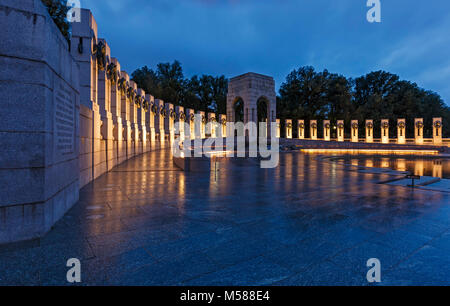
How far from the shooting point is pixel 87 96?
1276 centimetres

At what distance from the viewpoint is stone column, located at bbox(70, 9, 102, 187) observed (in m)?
9.52

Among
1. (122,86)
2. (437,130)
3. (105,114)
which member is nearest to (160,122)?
(122,86)

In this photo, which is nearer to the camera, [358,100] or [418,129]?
[418,129]

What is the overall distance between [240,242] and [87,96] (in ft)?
40.0

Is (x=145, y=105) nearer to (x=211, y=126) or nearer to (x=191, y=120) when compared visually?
(x=191, y=120)

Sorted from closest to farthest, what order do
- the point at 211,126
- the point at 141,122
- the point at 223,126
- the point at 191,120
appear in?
the point at 141,122
the point at 191,120
the point at 211,126
the point at 223,126

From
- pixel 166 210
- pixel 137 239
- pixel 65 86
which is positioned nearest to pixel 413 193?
pixel 166 210

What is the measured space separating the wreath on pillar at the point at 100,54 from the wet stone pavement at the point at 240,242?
1117 cm

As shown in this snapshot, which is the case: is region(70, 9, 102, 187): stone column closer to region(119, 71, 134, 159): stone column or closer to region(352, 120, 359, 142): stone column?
region(119, 71, 134, 159): stone column

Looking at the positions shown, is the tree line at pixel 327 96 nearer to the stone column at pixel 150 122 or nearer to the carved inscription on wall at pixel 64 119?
the stone column at pixel 150 122

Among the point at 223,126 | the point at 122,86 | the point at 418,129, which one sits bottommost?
the point at 418,129

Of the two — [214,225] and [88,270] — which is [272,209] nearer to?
[214,225]

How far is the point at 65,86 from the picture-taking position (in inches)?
235

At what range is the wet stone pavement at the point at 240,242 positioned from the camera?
10.2 feet
